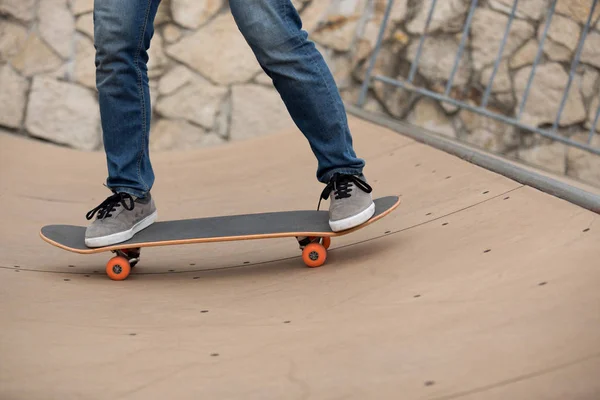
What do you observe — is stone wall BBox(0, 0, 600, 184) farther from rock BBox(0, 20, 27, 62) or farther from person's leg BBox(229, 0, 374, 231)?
person's leg BBox(229, 0, 374, 231)

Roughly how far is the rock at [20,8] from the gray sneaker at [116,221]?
2314 millimetres

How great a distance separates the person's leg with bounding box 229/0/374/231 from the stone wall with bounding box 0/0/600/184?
82.5 inches

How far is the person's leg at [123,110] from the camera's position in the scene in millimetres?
2059

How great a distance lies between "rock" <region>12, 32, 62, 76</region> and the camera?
4152 mm

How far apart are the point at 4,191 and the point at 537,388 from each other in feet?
8.24

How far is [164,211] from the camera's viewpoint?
3.11 meters

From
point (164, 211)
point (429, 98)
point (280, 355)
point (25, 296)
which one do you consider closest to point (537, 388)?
point (280, 355)

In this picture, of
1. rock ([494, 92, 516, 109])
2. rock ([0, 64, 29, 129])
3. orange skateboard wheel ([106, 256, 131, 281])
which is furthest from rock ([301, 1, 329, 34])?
orange skateboard wheel ([106, 256, 131, 281])

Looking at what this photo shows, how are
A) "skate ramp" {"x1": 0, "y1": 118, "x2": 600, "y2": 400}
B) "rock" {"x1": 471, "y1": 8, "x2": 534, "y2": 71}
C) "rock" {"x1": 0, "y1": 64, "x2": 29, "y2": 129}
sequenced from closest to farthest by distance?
"skate ramp" {"x1": 0, "y1": 118, "x2": 600, "y2": 400} < "rock" {"x1": 0, "y1": 64, "x2": 29, "y2": 129} < "rock" {"x1": 471, "y1": 8, "x2": 534, "y2": 71}

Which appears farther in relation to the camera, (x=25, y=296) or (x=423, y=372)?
(x=25, y=296)

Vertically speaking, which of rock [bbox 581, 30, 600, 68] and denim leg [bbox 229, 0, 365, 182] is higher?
denim leg [bbox 229, 0, 365, 182]

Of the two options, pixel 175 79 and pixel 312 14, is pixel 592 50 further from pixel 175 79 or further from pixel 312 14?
pixel 175 79

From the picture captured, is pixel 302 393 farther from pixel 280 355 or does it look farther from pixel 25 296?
pixel 25 296

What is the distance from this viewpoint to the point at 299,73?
2090 millimetres
